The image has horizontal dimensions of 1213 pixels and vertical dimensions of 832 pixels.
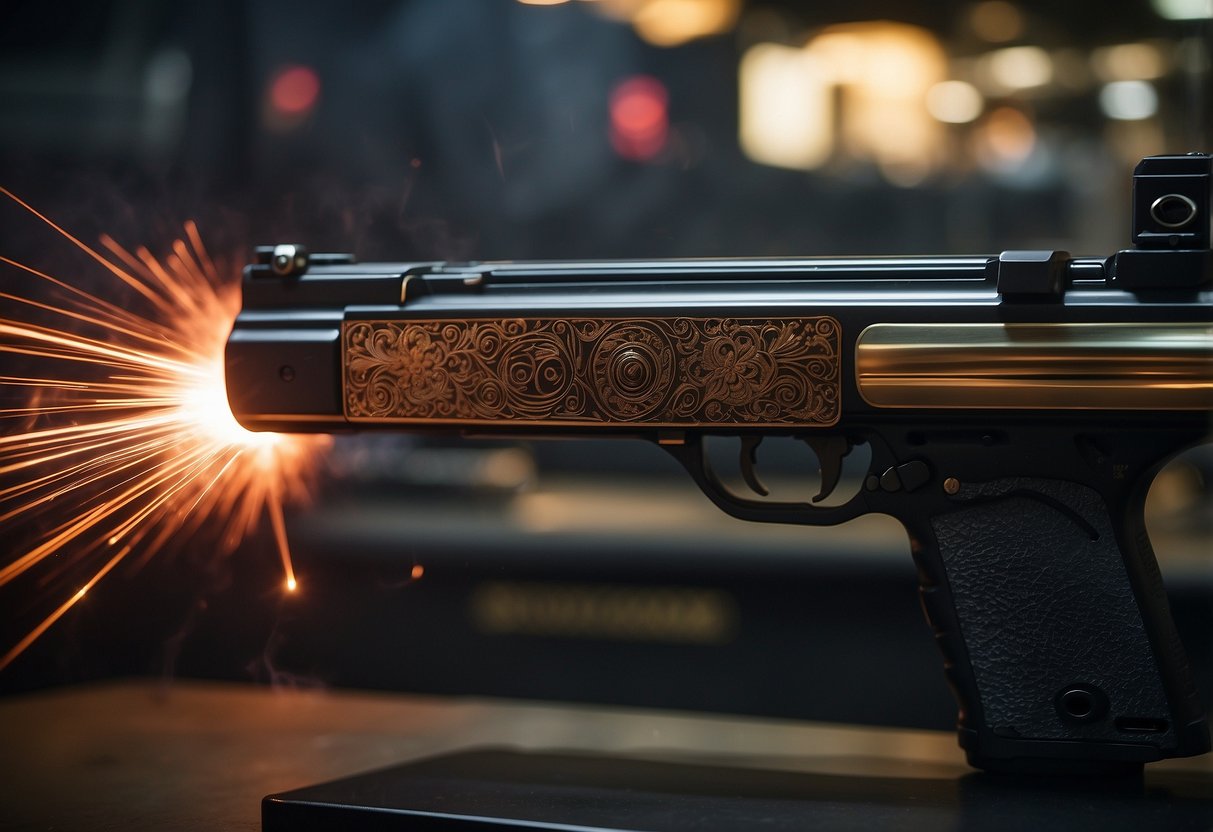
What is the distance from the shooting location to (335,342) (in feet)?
3.53

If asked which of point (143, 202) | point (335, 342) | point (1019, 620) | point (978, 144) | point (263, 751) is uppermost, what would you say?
point (978, 144)

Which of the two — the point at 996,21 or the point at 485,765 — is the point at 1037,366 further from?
the point at 996,21

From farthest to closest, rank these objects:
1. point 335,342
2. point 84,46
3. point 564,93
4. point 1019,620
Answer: point 564,93 < point 84,46 < point 335,342 < point 1019,620

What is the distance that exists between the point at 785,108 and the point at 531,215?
44 cm

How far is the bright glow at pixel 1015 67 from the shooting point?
196cm

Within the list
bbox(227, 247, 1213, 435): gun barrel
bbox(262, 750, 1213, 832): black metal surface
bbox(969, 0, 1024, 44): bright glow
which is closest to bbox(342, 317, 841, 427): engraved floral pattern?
bbox(227, 247, 1213, 435): gun barrel

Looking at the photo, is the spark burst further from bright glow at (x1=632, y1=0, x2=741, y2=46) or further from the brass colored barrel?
bright glow at (x1=632, y1=0, x2=741, y2=46)

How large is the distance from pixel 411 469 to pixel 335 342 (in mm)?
1054

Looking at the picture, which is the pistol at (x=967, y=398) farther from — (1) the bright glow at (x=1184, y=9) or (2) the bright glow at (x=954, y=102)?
(2) the bright glow at (x=954, y=102)

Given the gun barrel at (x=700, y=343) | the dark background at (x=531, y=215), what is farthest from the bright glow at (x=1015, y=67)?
the gun barrel at (x=700, y=343)

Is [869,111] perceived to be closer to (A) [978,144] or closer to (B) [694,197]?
(A) [978,144]

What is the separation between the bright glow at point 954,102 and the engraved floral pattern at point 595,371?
1.17m

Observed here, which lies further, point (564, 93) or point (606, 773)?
point (564, 93)

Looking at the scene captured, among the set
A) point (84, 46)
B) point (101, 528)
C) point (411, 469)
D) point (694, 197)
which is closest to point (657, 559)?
point (411, 469)
